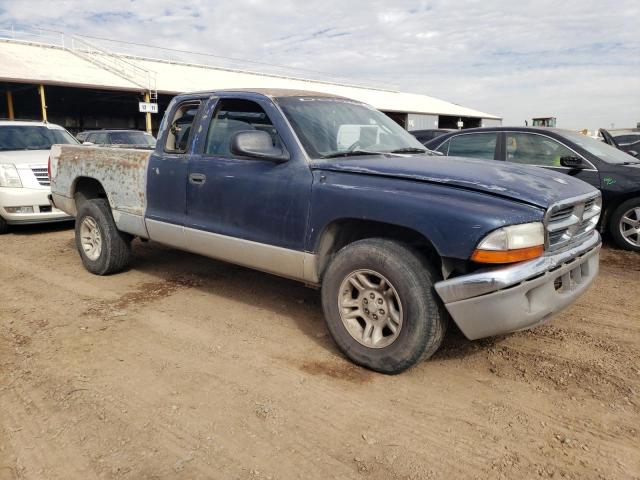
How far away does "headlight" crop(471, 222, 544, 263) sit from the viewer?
279cm

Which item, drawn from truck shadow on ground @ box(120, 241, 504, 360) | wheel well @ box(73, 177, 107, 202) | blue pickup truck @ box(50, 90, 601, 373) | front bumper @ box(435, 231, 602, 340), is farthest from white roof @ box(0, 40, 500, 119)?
front bumper @ box(435, 231, 602, 340)

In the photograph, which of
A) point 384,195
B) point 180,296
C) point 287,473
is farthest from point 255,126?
point 287,473

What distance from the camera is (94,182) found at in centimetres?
566

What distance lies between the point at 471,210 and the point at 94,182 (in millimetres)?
4440

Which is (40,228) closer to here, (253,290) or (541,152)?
(253,290)

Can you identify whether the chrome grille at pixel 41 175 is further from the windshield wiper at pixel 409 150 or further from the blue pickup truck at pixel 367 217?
the windshield wiper at pixel 409 150

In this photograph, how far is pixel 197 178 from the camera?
430 centimetres

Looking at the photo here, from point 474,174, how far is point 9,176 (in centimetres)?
742

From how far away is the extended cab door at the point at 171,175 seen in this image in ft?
14.7

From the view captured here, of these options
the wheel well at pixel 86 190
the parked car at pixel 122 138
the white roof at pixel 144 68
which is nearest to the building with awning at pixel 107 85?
the white roof at pixel 144 68

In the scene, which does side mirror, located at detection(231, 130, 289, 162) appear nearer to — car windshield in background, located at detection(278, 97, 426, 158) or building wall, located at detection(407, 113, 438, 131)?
car windshield in background, located at detection(278, 97, 426, 158)

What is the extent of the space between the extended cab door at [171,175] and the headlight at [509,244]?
2.70 meters

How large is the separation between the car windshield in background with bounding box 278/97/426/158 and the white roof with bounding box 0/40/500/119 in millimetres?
9628

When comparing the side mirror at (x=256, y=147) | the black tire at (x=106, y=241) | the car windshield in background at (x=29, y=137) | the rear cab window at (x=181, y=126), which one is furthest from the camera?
the car windshield in background at (x=29, y=137)
